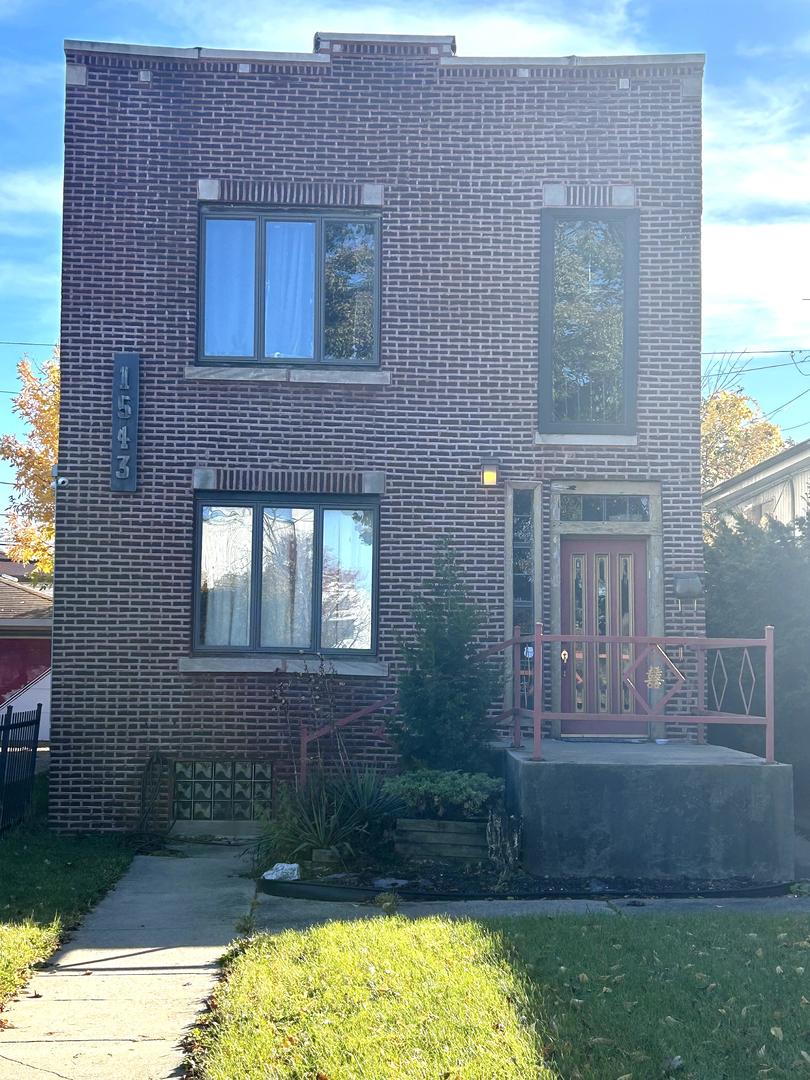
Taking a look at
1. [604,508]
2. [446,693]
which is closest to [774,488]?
[604,508]

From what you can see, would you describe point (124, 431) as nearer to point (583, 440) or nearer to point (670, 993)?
point (583, 440)

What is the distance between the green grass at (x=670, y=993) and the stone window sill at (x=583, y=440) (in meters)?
5.75

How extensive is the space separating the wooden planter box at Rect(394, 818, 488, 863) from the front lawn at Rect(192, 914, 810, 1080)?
1.93 meters

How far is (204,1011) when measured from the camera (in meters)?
6.19

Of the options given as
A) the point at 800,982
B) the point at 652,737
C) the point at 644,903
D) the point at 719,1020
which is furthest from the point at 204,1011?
the point at 652,737

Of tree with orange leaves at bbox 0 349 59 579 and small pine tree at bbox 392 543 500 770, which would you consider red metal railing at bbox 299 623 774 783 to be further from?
tree with orange leaves at bbox 0 349 59 579

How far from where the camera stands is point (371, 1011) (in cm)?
581

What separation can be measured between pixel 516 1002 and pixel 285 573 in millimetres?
7162

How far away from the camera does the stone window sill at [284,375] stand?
12430 mm

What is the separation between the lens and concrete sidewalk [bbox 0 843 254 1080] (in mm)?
5469

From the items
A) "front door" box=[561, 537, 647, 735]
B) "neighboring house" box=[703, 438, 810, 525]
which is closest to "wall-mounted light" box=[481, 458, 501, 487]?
"front door" box=[561, 537, 647, 735]

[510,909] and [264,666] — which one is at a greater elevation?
[264,666]

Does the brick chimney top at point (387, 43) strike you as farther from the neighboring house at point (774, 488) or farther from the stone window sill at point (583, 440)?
the neighboring house at point (774, 488)

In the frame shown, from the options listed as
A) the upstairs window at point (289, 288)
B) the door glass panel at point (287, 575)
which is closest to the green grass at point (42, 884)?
the door glass panel at point (287, 575)
